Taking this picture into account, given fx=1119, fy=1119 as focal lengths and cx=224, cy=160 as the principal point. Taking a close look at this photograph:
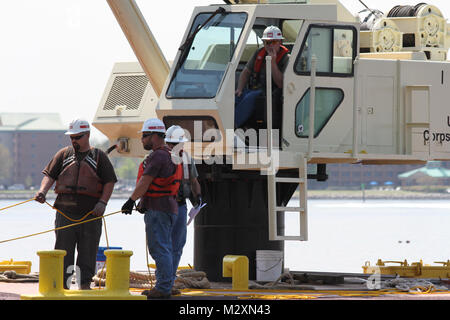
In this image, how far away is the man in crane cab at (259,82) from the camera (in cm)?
1401

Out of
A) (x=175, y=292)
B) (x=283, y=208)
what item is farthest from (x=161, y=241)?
(x=283, y=208)

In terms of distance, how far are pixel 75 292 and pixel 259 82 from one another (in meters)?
4.50

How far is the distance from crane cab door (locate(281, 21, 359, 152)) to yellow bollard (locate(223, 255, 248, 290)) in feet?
5.73

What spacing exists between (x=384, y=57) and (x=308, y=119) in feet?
6.43

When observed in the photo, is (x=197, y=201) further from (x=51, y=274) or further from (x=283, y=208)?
(x=51, y=274)

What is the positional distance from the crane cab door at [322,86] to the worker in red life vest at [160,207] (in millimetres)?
2899

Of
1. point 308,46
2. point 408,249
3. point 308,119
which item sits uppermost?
point 308,46

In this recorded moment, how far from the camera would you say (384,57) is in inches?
612

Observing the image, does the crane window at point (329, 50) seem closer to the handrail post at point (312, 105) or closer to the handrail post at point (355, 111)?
the handrail post at point (355, 111)

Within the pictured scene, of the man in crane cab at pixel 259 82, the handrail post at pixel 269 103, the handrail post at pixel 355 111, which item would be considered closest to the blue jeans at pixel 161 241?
the handrail post at pixel 269 103

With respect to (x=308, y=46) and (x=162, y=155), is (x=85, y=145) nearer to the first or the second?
(x=162, y=155)

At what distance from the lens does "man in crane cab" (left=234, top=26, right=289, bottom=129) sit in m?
14.0

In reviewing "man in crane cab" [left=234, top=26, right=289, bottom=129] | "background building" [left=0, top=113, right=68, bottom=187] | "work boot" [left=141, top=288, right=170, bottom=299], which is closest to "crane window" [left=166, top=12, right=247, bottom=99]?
"man in crane cab" [left=234, top=26, right=289, bottom=129]

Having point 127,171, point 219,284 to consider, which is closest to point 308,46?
point 219,284
